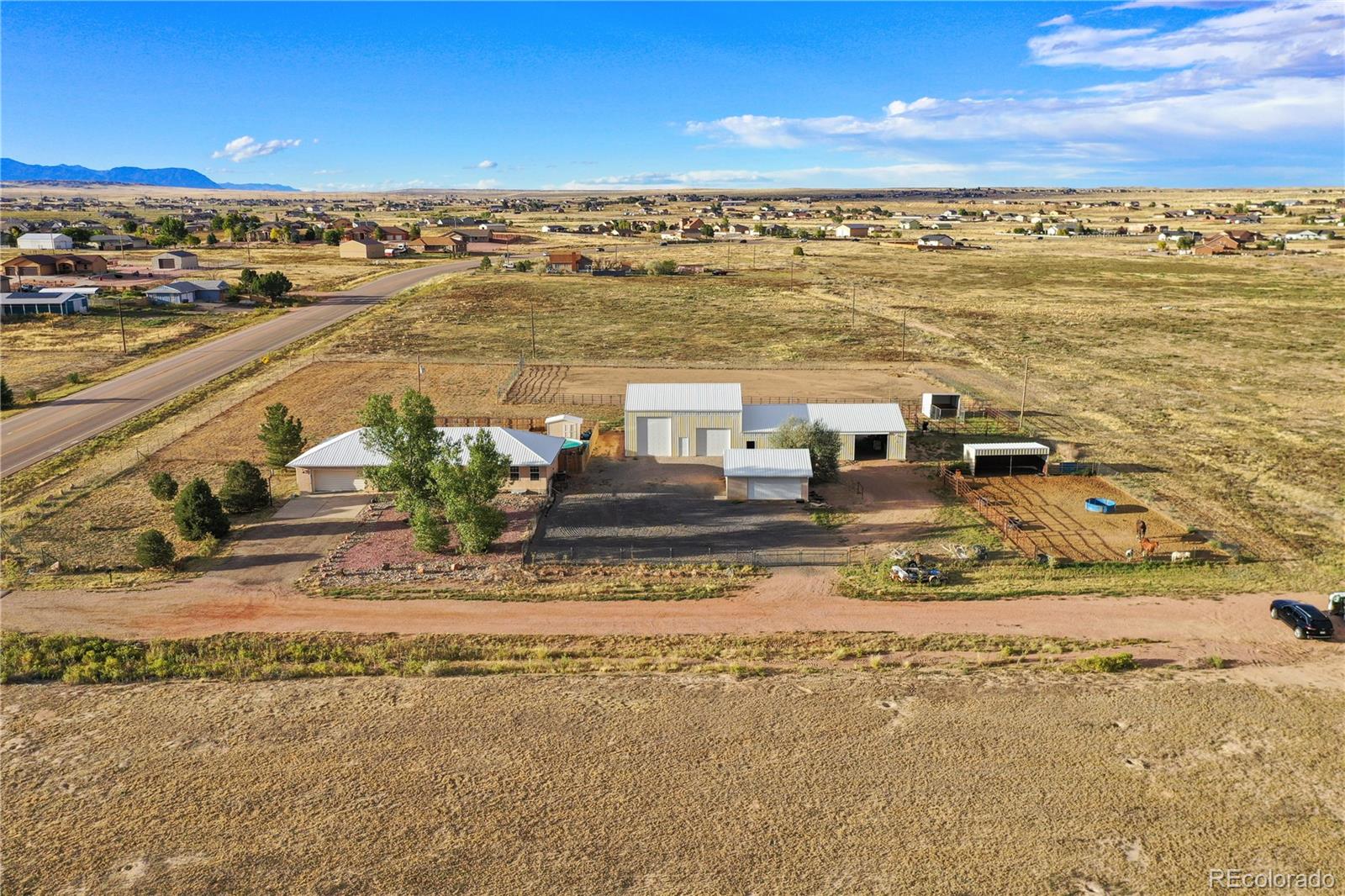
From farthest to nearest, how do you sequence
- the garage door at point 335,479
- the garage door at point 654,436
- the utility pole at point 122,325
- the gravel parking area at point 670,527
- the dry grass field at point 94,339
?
the utility pole at point 122,325 → the dry grass field at point 94,339 → the garage door at point 654,436 → the garage door at point 335,479 → the gravel parking area at point 670,527

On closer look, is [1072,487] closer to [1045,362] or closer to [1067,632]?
[1067,632]

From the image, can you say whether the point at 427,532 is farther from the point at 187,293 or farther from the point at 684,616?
the point at 187,293

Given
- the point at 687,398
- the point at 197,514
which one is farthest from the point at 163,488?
the point at 687,398

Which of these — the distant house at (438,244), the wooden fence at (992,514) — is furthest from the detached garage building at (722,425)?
the distant house at (438,244)

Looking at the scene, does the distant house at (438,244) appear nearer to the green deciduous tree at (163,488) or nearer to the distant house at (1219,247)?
the distant house at (1219,247)

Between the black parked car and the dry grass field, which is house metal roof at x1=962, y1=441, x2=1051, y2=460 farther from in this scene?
the dry grass field

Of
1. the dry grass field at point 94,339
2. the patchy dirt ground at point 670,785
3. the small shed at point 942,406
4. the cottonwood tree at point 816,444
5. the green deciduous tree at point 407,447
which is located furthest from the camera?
the dry grass field at point 94,339

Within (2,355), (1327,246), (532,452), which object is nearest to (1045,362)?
(532,452)
